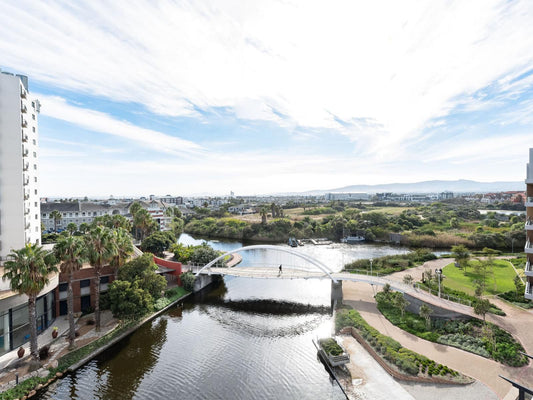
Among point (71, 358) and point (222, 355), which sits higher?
point (71, 358)

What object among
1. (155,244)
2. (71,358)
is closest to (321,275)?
(71,358)

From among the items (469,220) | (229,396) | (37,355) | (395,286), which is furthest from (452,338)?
(469,220)

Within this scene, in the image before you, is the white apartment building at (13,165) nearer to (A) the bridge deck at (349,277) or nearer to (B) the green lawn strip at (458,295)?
(A) the bridge deck at (349,277)

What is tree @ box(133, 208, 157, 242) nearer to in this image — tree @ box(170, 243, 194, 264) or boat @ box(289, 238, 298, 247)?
tree @ box(170, 243, 194, 264)

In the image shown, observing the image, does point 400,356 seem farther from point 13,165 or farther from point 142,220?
point 142,220

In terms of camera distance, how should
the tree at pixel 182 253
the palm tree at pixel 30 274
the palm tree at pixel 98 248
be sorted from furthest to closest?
the tree at pixel 182 253, the palm tree at pixel 98 248, the palm tree at pixel 30 274

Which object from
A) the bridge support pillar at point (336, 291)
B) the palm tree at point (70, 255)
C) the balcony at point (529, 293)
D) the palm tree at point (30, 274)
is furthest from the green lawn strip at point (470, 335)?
the palm tree at point (30, 274)
